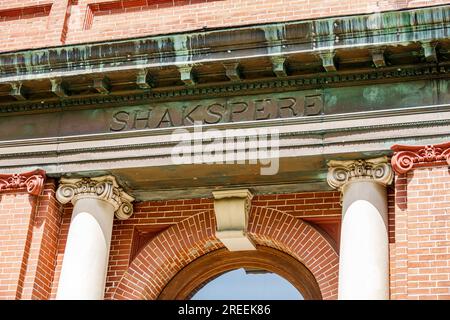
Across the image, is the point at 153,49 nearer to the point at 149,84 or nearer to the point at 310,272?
the point at 149,84

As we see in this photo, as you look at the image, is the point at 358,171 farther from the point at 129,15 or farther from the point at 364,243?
the point at 129,15

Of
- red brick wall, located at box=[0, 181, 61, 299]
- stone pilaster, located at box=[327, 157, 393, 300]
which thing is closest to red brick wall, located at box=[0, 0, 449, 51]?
stone pilaster, located at box=[327, 157, 393, 300]

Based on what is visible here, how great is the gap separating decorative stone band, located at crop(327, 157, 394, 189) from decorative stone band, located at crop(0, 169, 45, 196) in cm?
379

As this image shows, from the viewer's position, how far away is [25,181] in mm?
11500

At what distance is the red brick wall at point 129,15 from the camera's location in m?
11.9

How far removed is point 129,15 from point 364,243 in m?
5.11

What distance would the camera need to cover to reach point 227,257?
12.3m

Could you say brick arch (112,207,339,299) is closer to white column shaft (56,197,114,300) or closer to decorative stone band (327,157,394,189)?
white column shaft (56,197,114,300)

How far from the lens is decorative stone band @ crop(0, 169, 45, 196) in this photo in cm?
1142

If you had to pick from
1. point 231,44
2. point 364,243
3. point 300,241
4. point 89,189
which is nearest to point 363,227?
point 364,243

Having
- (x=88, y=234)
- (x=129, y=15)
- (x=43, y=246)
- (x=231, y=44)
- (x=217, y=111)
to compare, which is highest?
(x=129, y=15)

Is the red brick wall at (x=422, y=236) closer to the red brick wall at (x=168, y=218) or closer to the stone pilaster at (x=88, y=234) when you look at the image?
the red brick wall at (x=168, y=218)

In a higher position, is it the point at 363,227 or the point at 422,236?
the point at 363,227

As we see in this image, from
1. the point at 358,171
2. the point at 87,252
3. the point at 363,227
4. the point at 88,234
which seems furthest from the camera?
the point at 88,234
